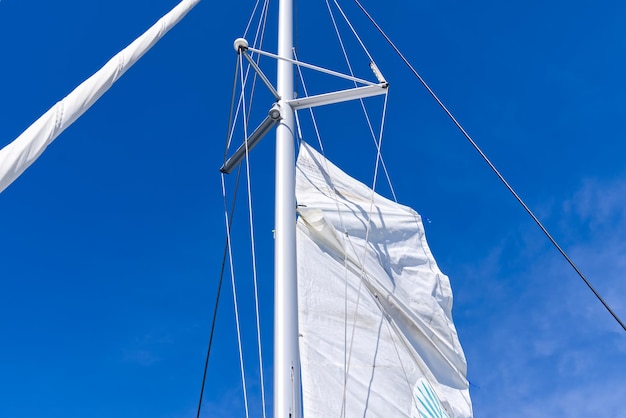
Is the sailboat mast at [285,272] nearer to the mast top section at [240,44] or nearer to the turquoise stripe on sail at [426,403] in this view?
the mast top section at [240,44]

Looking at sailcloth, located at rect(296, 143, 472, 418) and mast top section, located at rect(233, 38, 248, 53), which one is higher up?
mast top section, located at rect(233, 38, 248, 53)

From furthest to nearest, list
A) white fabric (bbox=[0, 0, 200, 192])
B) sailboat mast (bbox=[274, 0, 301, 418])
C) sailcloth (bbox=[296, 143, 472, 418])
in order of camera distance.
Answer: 1. sailcloth (bbox=[296, 143, 472, 418])
2. sailboat mast (bbox=[274, 0, 301, 418])
3. white fabric (bbox=[0, 0, 200, 192])

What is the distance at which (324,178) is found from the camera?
771 cm

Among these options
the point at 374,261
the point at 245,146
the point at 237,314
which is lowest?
the point at 237,314

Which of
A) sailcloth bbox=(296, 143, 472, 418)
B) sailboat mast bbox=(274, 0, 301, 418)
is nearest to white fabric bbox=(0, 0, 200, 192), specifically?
sailboat mast bbox=(274, 0, 301, 418)

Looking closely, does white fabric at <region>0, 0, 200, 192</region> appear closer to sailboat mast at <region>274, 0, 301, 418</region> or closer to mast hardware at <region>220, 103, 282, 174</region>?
mast hardware at <region>220, 103, 282, 174</region>

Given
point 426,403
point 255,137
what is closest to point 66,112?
point 255,137

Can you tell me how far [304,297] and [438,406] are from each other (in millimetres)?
2119

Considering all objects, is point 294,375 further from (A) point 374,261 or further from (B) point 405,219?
(B) point 405,219

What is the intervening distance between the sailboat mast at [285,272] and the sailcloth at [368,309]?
0.88m

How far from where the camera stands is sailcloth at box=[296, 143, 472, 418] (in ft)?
18.8

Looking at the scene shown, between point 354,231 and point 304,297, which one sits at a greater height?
point 354,231

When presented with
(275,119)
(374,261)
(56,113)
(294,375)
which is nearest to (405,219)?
(374,261)

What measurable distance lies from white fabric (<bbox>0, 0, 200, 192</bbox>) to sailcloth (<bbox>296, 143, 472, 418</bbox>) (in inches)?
112
